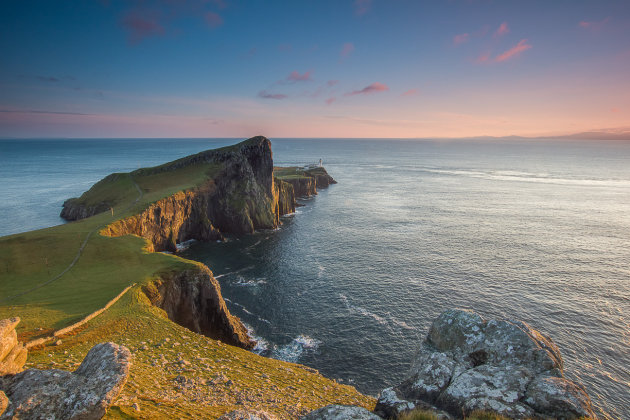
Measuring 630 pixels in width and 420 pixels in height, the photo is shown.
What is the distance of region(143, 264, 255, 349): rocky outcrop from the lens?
4222cm

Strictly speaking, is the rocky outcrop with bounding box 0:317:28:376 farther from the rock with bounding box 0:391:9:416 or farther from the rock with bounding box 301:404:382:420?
the rock with bounding box 301:404:382:420

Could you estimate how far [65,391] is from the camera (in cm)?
1208

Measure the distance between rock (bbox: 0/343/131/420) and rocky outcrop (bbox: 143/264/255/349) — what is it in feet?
100

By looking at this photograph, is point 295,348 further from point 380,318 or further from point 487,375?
point 487,375

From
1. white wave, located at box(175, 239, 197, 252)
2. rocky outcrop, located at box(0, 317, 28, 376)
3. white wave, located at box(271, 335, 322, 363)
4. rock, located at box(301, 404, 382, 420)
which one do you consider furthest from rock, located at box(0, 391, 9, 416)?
white wave, located at box(175, 239, 197, 252)

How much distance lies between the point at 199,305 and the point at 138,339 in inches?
561

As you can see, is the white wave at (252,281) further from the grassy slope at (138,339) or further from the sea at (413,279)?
the grassy slope at (138,339)

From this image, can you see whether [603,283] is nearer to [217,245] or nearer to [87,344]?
[87,344]

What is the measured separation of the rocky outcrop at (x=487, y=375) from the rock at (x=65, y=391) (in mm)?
12034

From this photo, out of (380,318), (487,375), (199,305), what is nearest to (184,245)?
(199,305)

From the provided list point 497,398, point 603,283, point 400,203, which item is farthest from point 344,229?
point 497,398

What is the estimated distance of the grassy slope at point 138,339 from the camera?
21.0 metres

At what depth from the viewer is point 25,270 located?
A: 44.9 meters

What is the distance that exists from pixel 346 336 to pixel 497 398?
3226cm
